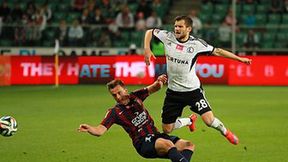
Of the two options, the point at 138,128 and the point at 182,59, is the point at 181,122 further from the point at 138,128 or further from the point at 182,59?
the point at 138,128

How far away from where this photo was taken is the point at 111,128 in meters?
15.0

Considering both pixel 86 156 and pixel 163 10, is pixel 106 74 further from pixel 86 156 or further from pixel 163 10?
pixel 86 156

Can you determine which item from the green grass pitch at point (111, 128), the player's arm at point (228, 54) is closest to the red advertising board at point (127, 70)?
the green grass pitch at point (111, 128)

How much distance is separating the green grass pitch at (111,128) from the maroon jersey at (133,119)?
1.89 metres

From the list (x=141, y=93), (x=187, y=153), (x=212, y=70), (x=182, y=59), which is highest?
(x=182, y=59)

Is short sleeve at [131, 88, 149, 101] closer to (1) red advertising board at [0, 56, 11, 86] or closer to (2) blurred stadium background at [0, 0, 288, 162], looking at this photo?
(2) blurred stadium background at [0, 0, 288, 162]

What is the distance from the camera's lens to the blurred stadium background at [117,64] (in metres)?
15.3

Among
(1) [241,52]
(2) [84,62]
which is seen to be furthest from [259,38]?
(2) [84,62]

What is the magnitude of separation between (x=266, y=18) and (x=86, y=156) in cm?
2028

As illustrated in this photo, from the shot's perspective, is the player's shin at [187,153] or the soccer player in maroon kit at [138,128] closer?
the soccer player in maroon kit at [138,128]

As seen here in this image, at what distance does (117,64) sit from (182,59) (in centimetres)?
1579

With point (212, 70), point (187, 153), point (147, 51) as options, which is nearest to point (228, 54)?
point (147, 51)

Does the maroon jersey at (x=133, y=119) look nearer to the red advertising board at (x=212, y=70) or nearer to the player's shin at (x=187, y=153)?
the player's shin at (x=187, y=153)

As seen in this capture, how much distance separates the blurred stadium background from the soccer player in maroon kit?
3.67 m
